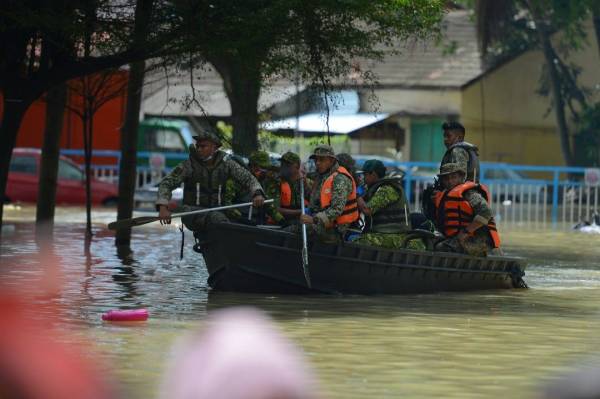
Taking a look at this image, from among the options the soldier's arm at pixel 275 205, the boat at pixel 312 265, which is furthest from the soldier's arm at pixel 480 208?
the soldier's arm at pixel 275 205

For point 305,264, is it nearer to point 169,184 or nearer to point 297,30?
point 169,184

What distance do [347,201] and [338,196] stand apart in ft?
0.53

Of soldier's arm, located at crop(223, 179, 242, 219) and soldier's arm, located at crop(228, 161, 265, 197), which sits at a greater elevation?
soldier's arm, located at crop(228, 161, 265, 197)

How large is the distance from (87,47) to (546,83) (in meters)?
30.4

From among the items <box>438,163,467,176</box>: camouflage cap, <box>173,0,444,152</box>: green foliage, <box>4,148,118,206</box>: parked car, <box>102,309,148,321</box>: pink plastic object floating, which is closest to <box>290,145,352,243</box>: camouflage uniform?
<box>438,163,467,176</box>: camouflage cap

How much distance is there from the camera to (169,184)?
52.9 ft

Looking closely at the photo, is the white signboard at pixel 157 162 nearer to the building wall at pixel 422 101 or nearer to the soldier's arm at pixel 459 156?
the building wall at pixel 422 101

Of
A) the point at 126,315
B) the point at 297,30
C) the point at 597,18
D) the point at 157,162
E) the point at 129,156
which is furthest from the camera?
the point at 597,18

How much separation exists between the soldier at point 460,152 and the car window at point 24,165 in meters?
21.5

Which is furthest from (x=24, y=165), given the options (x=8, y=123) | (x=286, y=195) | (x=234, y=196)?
(x=234, y=196)

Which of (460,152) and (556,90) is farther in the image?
(556,90)

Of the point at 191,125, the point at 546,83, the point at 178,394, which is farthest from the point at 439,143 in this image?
the point at 178,394

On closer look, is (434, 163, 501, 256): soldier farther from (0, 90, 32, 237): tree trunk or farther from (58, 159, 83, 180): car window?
(58, 159, 83, 180): car window

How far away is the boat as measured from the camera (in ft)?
50.9
